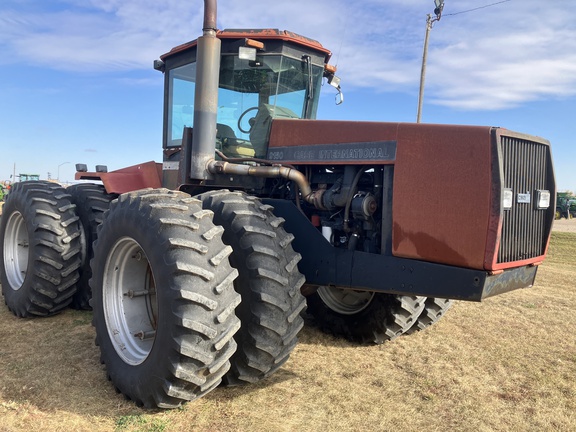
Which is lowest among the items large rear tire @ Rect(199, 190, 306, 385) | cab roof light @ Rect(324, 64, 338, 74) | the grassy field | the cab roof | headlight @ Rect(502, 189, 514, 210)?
the grassy field

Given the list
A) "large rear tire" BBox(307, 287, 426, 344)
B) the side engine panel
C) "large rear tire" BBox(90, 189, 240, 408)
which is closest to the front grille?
the side engine panel

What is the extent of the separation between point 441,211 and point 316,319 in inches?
97.3

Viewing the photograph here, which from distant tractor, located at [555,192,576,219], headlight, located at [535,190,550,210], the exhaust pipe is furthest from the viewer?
distant tractor, located at [555,192,576,219]

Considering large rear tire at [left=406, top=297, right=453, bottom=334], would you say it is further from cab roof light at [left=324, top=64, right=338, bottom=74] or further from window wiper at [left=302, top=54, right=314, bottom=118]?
cab roof light at [left=324, top=64, right=338, bottom=74]

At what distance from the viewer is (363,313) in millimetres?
5020

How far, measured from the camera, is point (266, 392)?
3.71m

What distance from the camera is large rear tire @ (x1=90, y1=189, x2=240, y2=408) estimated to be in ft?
10.1

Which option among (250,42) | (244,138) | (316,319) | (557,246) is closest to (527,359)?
(316,319)

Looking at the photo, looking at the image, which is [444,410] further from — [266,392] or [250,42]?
[250,42]

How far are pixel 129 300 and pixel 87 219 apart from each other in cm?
204

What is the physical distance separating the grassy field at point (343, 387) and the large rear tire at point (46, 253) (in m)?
0.24

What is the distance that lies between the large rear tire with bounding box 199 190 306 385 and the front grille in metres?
1.45

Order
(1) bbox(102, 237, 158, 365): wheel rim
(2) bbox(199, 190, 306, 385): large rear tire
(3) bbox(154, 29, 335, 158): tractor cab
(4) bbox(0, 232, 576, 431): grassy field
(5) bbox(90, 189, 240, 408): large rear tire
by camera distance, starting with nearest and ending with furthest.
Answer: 1. (5) bbox(90, 189, 240, 408): large rear tire
2. (4) bbox(0, 232, 576, 431): grassy field
3. (2) bbox(199, 190, 306, 385): large rear tire
4. (1) bbox(102, 237, 158, 365): wheel rim
5. (3) bbox(154, 29, 335, 158): tractor cab

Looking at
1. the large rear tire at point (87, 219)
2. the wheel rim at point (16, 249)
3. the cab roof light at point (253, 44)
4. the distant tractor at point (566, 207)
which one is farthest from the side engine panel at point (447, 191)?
the distant tractor at point (566, 207)
